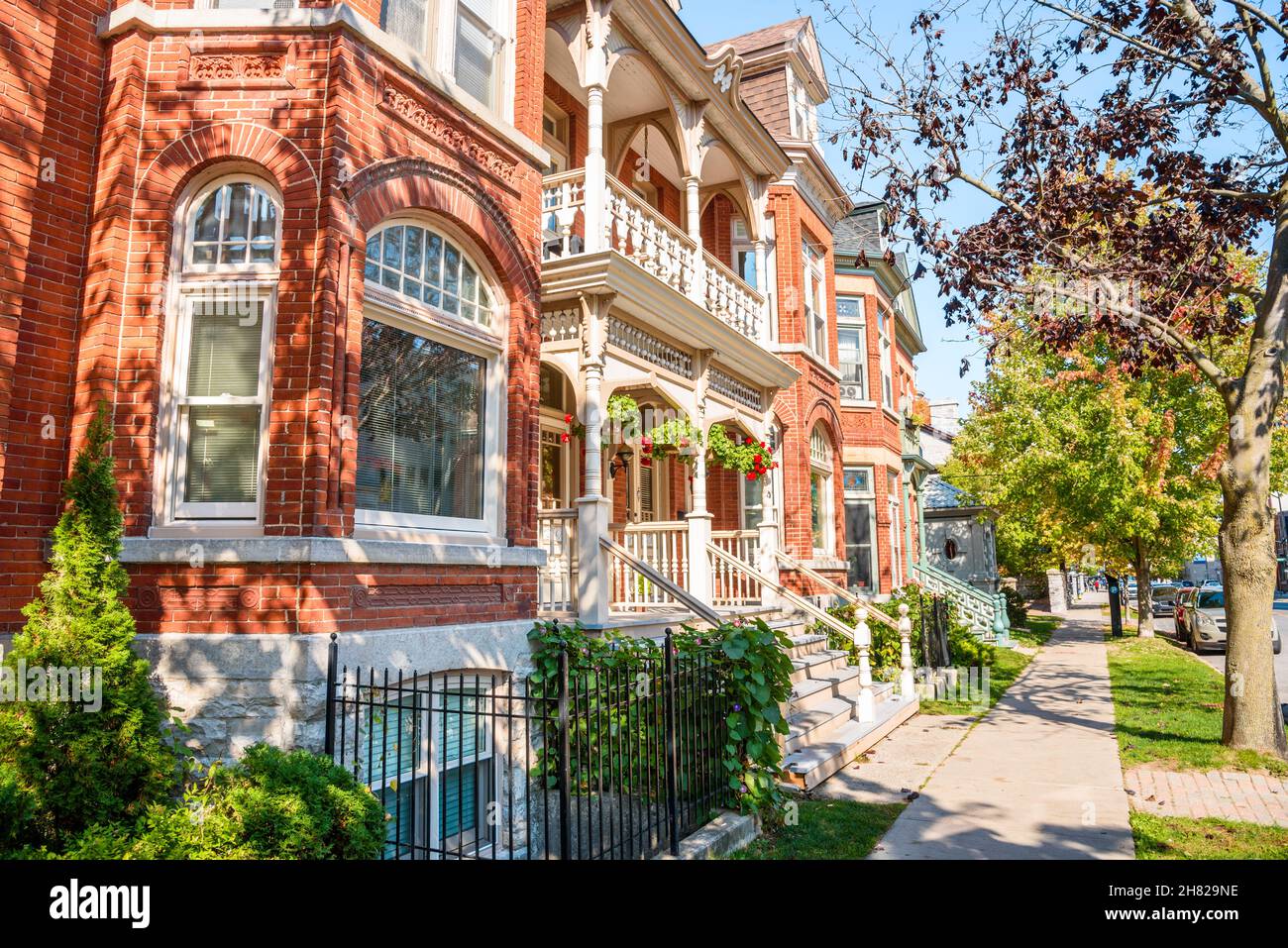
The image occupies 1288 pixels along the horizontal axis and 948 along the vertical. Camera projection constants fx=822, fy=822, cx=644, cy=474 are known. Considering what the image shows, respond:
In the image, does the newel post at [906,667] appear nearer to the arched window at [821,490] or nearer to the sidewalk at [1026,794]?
the sidewalk at [1026,794]

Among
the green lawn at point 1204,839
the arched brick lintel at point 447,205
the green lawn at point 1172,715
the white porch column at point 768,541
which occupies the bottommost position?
the green lawn at point 1204,839

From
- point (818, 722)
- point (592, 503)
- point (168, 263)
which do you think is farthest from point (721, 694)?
point (168, 263)

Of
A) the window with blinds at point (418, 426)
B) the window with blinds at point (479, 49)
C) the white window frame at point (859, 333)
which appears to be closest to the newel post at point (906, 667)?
the window with blinds at point (418, 426)

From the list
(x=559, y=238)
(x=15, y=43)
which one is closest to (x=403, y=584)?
(x=15, y=43)

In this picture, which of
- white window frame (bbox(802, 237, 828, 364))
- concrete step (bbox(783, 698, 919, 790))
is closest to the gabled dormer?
white window frame (bbox(802, 237, 828, 364))

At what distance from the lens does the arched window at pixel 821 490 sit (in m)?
16.4

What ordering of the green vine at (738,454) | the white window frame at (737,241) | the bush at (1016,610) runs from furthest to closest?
the bush at (1016,610), the white window frame at (737,241), the green vine at (738,454)

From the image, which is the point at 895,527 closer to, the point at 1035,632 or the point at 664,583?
the point at 1035,632

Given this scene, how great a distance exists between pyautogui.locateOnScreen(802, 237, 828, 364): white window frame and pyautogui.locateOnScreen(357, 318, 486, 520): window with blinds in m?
10.0

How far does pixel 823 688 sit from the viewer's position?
34.7 feet

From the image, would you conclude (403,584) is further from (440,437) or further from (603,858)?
(603,858)

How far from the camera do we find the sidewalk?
625cm

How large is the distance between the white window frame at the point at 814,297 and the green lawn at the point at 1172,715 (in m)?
8.23

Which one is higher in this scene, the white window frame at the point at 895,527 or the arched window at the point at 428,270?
the arched window at the point at 428,270
